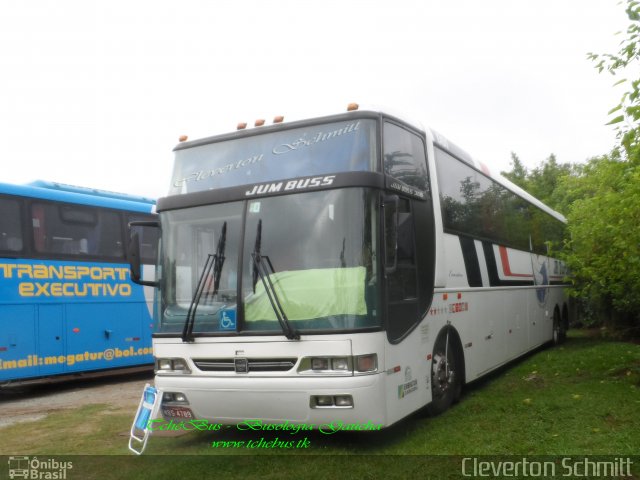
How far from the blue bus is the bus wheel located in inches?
291

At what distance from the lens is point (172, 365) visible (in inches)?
264

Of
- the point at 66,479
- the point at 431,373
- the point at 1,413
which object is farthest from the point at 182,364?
the point at 1,413

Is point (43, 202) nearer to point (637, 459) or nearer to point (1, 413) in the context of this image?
point (1, 413)

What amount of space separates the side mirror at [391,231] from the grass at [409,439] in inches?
72.5

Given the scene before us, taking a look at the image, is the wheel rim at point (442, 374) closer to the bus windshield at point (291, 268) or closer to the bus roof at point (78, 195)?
the bus windshield at point (291, 268)

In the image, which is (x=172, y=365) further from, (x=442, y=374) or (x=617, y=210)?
(x=617, y=210)

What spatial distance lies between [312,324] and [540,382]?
5.54 metres

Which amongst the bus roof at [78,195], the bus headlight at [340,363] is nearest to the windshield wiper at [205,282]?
the bus headlight at [340,363]

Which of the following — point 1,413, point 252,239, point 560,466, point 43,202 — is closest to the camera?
point 560,466

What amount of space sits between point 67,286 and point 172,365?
617 cm

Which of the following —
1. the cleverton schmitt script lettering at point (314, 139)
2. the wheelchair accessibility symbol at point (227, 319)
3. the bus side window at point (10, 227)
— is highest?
the cleverton schmitt script lettering at point (314, 139)

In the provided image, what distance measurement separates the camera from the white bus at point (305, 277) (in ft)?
19.7

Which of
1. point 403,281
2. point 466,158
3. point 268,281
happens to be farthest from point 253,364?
point 466,158

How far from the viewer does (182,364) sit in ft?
21.8
